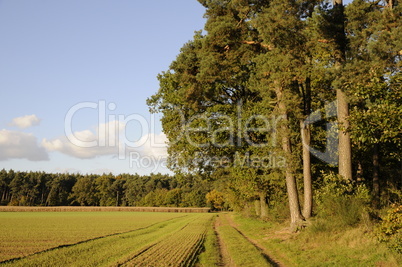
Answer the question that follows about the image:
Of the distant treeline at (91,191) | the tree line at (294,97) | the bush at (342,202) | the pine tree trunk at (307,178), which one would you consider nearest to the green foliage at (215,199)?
the distant treeline at (91,191)

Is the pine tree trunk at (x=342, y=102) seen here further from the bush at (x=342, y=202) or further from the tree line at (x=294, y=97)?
the bush at (x=342, y=202)

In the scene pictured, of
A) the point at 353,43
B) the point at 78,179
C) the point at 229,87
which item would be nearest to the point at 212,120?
the point at 229,87

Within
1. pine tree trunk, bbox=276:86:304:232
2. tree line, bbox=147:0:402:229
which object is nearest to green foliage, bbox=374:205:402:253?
tree line, bbox=147:0:402:229

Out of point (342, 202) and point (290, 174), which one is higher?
point (290, 174)

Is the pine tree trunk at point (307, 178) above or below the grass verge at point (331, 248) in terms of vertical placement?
above

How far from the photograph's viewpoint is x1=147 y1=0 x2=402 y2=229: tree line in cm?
1367

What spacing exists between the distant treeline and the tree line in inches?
4504

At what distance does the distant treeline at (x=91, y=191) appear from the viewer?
14125cm

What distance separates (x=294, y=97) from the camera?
58.9 feet

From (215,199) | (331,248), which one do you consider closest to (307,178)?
(331,248)

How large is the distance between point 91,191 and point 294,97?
148839 mm

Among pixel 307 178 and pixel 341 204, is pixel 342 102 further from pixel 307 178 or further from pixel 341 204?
pixel 341 204

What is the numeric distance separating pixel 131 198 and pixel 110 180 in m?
14.1

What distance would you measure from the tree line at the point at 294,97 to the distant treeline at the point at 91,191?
114 metres
